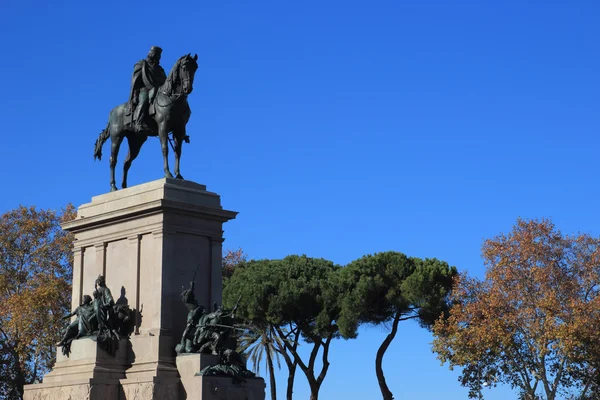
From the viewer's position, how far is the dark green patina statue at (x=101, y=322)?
24547 mm

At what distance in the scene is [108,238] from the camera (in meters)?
26.4

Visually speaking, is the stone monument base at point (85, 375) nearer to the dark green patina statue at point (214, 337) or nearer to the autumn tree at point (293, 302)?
the dark green patina statue at point (214, 337)

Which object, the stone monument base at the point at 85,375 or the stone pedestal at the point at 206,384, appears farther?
the stone monument base at the point at 85,375

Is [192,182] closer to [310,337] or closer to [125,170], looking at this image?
[125,170]

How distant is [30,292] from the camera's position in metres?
46.2

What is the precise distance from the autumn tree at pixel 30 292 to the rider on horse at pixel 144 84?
20.9 meters

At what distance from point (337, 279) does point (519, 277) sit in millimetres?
11982

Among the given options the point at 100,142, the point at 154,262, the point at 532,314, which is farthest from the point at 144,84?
the point at 532,314

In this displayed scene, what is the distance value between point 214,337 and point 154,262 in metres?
2.49

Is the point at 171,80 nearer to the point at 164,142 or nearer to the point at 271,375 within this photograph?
the point at 164,142

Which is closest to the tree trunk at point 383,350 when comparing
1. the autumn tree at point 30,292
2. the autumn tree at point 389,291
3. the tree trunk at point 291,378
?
→ the autumn tree at point 389,291

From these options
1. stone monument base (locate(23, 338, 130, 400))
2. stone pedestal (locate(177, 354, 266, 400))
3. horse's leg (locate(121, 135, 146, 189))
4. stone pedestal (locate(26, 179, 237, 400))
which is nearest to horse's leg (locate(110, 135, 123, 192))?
horse's leg (locate(121, 135, 146, 189))

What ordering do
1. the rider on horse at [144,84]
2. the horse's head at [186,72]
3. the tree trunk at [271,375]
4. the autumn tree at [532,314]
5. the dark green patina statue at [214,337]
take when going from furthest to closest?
the tree trunk at [271,375]
the autumn tree at [532,314]
the rider on horse at [144,84]
the horse's head at [186,72]
the dark green patina statue at [214,337]

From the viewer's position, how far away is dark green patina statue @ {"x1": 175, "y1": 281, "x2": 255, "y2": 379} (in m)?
23.9
